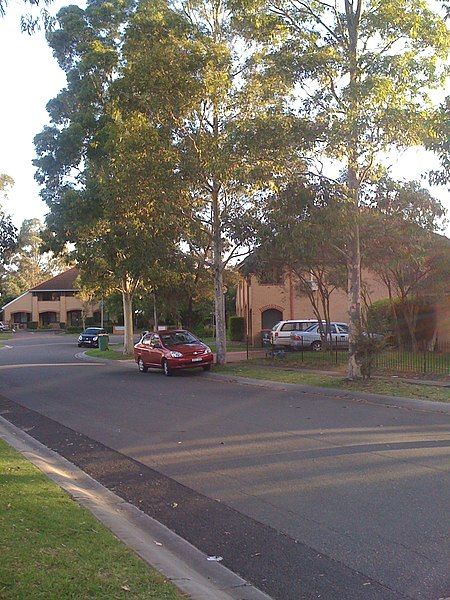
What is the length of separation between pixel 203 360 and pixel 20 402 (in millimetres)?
8554

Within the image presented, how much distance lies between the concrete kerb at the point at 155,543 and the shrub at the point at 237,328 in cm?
3552

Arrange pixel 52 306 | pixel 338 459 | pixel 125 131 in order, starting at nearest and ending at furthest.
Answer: pixel 338 459 → pixel 125 131 → pixel 52 306

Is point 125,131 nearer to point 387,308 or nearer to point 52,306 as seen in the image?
point 387,308

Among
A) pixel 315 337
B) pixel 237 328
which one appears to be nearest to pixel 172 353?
pixel 315 337

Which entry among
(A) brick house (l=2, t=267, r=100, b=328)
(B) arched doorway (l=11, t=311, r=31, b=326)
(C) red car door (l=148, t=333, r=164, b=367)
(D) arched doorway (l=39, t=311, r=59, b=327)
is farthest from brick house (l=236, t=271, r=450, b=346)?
(B) arched doorway (l=11, t=311, r=31, b=326)

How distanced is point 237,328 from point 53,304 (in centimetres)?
5047

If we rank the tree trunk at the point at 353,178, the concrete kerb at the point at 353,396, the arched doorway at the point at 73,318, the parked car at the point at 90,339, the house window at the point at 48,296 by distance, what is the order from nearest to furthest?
the concrete kerb at the point at 353,396
the tree trunk at the point at 353,178
the parked car at the point at 90,339
the arched doorway at the point at 73,318
the house window at the point at 48,296

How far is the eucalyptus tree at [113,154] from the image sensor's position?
22.7 metres

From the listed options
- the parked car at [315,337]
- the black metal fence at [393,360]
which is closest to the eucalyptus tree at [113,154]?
the black metal fence at [393,360]

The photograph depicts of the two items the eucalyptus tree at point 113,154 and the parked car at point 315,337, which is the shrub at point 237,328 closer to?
the eucalyptus tree at point 113,154

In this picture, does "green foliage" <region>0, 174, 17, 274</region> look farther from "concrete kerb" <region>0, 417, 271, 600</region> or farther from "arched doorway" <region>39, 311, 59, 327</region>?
"arched doorway" <region>39, 311, 59, 327</region>

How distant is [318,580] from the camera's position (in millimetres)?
5105

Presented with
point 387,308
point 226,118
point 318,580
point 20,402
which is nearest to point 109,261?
point 226,118

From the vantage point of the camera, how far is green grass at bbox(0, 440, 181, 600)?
4.36 meters
